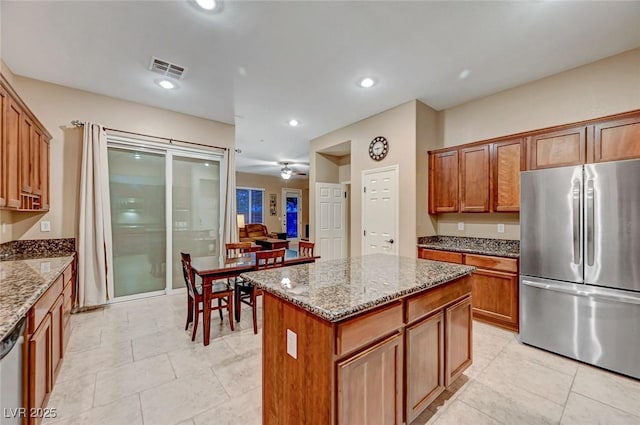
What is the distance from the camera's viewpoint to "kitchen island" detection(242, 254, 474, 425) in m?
1.24

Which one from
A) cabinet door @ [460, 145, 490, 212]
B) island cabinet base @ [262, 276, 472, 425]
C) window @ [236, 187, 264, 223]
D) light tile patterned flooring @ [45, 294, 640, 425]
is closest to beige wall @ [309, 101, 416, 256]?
cabinet door @ [460, 145, 490, 212]

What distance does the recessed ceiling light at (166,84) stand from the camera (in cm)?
336

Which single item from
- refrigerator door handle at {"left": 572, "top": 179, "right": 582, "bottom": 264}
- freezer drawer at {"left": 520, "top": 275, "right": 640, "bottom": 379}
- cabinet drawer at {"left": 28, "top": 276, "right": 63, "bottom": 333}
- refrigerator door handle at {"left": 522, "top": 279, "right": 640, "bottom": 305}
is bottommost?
freezer drawer at {"left": 520, "top": 275, "right": 640, "bottom": 379}

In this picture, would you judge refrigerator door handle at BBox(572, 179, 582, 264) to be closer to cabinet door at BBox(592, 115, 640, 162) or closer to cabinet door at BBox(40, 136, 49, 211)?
cabinet door at BBox(592, 115, 640, 162)

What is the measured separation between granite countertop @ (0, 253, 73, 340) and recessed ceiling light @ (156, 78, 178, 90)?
2293 mm

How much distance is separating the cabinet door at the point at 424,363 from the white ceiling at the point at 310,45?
245 cm

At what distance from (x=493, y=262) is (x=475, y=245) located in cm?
64

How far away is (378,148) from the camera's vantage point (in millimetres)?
4453

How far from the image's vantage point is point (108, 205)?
12.2 ft

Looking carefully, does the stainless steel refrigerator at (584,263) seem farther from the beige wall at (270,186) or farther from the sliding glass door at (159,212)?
the beige wall at (270,186)

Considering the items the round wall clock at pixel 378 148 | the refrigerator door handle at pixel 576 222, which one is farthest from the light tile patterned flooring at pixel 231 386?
the round wall clock at pixel 378 148

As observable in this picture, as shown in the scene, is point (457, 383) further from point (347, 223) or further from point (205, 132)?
point (205, 132)

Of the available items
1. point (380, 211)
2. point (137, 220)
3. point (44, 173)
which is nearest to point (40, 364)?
point (44, 173)

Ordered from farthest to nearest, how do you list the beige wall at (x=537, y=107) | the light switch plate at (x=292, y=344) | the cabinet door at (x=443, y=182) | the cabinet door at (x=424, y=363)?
the cabinet door at (x=443, y=182)
the beige wall at (x=537, y=107)
the cabinet door at (x=424, y=363)
the light switch plate at (x=292, y=344)
